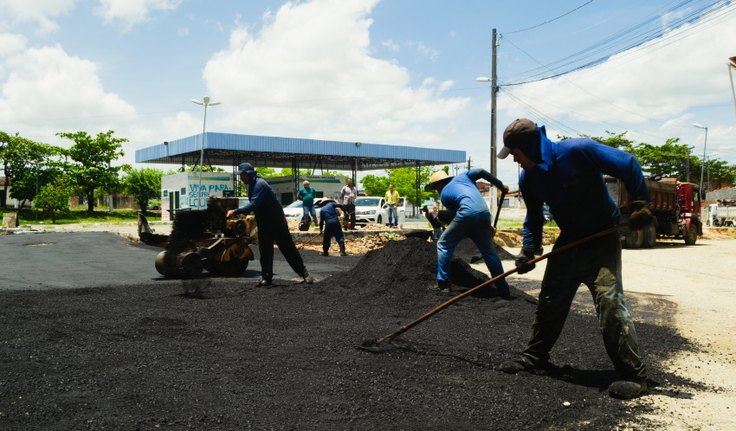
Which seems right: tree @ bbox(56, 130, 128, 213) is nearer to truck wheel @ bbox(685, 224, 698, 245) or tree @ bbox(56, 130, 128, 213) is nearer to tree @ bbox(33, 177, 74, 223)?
tree @ bbox(33, 177, 74, 223)

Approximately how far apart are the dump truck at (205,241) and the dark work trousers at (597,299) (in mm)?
6439

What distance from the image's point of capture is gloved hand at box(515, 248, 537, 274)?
13.6ft

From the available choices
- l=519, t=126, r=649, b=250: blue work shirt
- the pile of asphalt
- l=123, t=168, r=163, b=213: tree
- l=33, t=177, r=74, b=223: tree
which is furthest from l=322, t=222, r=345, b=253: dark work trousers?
l=123, t=168, r=163, b=213: tree

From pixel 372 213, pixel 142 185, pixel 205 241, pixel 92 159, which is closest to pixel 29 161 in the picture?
pixel 92 159

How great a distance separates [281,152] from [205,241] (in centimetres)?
2879

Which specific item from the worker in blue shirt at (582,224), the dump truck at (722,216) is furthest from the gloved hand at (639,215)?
the dump truck at (722,216)

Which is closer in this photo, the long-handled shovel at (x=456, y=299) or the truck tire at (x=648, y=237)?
the long-handled shovel at (x=456, y=299)

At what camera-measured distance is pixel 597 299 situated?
3.67m

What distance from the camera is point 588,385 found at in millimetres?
3771

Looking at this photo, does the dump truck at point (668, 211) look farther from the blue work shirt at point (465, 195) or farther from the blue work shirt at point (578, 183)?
the blue work shirt at point (578, 183)

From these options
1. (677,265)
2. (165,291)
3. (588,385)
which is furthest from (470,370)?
(677,265)

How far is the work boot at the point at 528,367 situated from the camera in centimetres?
399

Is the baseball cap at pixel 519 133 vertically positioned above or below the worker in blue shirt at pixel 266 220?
above

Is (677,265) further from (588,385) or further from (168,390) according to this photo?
(168,390)
